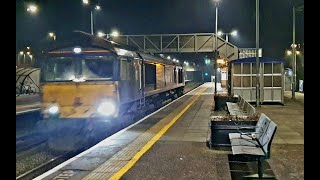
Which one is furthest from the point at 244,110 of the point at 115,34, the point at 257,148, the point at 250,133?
the point at 115,34

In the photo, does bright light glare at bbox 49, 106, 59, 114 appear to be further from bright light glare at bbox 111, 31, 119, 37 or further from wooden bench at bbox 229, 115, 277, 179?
bright light glare at bbox 111, 31, 119, 37

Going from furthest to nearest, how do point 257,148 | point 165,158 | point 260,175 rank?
point 165,158 < point 257,148 < point 260,175

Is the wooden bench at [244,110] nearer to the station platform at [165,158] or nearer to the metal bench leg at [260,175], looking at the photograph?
the station platform at [165,158]

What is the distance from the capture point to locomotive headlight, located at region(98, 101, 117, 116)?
1234 centimetres

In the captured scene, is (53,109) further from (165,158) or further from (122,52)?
(165,158)

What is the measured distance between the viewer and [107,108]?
12.4 meters

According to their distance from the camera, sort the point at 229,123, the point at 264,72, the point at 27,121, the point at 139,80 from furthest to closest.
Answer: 1. the point at 264,72
2. the point at 27,121
3. the point at 139,80
4. the point at 229,123

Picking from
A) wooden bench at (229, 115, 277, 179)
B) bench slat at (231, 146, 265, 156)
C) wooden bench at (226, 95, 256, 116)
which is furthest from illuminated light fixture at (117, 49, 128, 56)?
bench slat at (231, 146, 265, 156)
